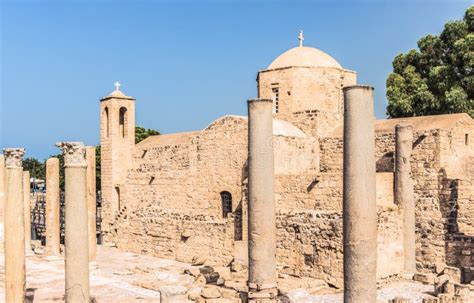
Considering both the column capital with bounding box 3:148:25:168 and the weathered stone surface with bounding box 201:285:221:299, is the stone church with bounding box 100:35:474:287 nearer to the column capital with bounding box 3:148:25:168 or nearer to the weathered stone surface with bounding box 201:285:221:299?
the weathered stone surface with bounding box 201:285:221:299

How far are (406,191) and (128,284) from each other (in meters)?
7.77

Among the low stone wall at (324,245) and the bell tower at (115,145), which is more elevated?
the bell tower at (115,145)

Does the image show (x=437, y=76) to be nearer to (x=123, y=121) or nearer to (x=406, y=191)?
(x=406, y=191)

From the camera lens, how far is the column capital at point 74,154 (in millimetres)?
9000

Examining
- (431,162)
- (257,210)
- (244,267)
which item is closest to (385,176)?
(431,162)

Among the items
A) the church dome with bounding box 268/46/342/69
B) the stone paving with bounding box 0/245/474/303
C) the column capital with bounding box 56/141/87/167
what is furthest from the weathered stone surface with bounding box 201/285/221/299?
the church dome with bounding box 268/46/342/69

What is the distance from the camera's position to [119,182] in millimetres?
26469

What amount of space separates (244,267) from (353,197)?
944 centimetres

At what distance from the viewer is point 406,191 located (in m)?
15.6

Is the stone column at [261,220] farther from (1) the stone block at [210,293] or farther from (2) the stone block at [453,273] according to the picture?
(2) the stone block at [453,273]

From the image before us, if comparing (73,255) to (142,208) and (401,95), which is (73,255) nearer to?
(142,208)

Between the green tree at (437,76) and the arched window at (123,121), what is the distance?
12.3 metres

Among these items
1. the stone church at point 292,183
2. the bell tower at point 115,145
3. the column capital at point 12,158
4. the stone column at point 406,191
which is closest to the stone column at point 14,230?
the column capital at point 12,158

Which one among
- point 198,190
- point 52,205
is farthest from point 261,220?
point 198,190
